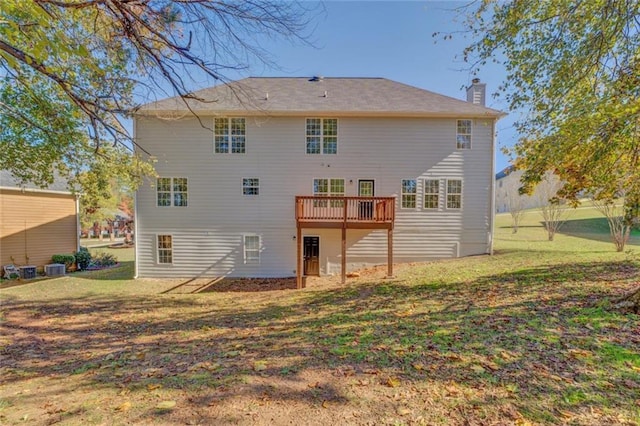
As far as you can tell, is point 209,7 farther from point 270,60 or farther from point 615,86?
point 615,86

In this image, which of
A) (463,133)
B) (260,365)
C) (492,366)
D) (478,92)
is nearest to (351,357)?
(260,365)

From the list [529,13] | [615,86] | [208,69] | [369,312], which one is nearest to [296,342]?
[369,312]

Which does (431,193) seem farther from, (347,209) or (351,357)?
(351,357)

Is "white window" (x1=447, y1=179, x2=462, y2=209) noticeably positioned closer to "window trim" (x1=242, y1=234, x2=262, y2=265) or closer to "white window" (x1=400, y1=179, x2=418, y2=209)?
"white window" (x1=400, y1=179, x2=418, y2=209)

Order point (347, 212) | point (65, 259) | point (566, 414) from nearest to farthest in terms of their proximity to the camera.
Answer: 1. point (566, 414)
2. point (347, 212)
3. point (65, 259)

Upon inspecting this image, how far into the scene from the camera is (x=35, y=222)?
12.5 m

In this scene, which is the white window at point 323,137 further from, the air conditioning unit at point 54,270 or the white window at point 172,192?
the air conditioning unit at point 54,270

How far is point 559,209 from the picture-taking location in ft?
55.6

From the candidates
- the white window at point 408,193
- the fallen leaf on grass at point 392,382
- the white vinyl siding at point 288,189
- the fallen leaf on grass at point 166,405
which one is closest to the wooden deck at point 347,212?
the white vinyl siding at point 288,189

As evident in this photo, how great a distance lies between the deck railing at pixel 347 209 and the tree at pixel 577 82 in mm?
4743

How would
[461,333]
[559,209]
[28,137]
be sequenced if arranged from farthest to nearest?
[559,209] < [28,137] < [461,333]

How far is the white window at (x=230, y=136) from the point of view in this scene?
11.6 metres

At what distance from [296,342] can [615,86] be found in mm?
7063

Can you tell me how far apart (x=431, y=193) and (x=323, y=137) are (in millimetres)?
5025
